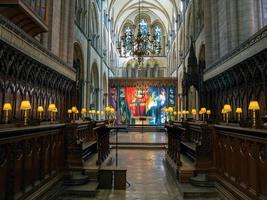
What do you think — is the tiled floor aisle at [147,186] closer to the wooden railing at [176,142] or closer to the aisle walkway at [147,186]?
the aisle walkway at [147,186]

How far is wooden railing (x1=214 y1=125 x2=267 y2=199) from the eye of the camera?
3777 mm

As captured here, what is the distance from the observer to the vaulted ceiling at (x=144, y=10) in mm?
40562

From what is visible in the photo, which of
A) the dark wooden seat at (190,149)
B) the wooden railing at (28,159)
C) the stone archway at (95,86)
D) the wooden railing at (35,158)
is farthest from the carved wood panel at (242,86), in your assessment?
the stone archway at (95,86)

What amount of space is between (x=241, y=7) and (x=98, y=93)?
58.5 feet

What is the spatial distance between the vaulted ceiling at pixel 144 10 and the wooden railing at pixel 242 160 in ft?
117

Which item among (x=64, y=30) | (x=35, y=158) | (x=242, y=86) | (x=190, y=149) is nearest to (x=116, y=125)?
(x=190, y=149)

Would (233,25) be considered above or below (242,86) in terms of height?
above

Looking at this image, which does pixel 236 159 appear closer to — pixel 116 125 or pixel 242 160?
pixel 242 160

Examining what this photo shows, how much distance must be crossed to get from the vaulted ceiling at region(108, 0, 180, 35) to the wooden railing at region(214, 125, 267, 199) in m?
35.6

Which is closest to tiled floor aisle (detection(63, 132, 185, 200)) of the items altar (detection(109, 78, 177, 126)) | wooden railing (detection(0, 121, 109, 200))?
wooden railing (detection(0, 121, 109, 200))

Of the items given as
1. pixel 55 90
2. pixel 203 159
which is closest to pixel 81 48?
pixel 55 90

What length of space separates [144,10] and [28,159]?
1864 inches

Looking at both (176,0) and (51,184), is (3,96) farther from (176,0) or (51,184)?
(176,0)

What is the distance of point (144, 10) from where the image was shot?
47.8m
